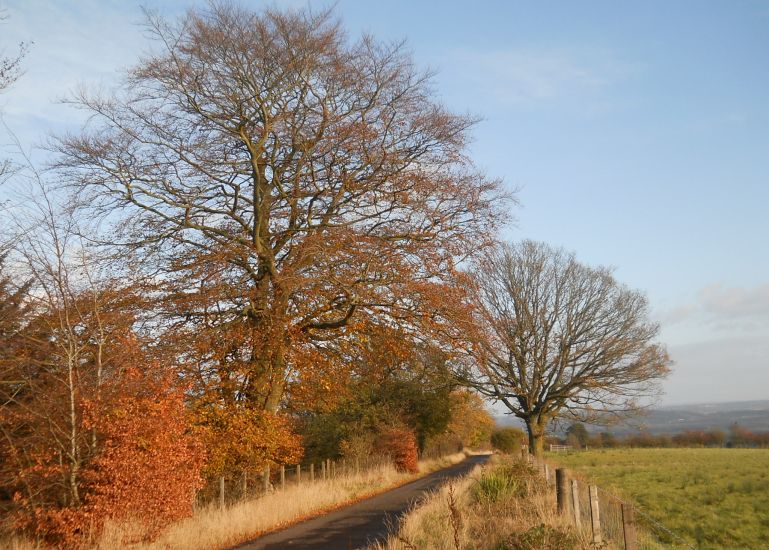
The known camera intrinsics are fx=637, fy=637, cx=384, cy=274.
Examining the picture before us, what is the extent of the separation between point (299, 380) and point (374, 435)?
1468cm

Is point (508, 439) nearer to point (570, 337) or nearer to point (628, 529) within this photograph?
point (570, 337)

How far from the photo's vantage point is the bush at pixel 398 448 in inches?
1204

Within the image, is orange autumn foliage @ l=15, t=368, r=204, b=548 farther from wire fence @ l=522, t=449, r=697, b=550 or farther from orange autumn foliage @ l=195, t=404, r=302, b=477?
wire fence @ l=522, t=449, r=697, b=550

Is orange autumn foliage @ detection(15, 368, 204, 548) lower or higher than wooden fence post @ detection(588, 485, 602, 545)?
higher

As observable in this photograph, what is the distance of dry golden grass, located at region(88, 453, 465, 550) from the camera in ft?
32.1

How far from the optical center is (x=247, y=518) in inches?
491

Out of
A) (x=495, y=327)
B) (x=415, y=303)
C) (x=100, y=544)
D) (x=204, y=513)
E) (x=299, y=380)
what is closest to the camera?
(x=100, y=544)

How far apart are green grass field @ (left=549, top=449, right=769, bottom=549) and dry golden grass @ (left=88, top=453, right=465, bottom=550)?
9.53 m

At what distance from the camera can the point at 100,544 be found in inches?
354

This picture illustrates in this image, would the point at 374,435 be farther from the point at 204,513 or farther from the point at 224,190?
the point at 204,513

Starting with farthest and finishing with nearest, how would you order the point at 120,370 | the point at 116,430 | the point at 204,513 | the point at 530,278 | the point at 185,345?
the point at 530,278 < the point at 185,345 < the point at 204,513 < the point at 120,370 < the point at 116,430

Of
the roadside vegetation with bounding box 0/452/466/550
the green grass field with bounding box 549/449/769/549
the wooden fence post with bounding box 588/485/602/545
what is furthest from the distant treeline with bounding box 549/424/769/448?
the wooden fence post with bounding box 588/485/602/545

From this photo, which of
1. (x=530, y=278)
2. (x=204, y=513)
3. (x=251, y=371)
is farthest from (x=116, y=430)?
(x=530, y=278)

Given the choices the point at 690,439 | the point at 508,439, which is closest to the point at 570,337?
the point at 508,439
